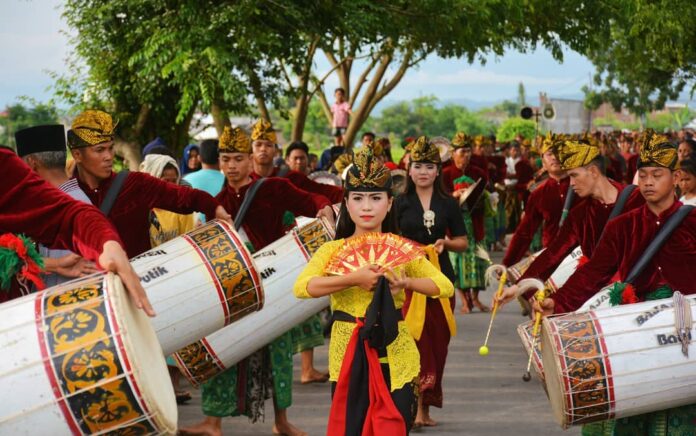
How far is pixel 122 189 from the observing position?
630cm

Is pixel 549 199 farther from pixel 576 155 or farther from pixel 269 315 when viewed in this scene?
pixel 269 315

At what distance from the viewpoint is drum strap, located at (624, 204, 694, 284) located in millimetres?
5602

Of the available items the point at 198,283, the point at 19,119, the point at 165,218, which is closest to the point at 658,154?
the point at 198,283

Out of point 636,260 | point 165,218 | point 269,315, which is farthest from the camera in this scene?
point 165,218

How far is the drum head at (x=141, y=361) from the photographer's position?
3908 mm

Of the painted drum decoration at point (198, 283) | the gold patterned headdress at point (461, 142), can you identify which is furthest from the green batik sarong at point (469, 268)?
the painted drum decoration at point (198, 283)

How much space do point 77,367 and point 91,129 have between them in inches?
97.2

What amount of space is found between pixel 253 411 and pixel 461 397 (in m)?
1.91

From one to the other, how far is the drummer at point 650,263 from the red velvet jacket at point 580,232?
0.51m

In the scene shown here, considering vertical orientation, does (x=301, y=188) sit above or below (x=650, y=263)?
below

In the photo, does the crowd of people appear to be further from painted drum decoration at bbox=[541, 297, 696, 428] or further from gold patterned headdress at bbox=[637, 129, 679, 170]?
painted drum decoration at bbox=[541, 297, 696, 428]

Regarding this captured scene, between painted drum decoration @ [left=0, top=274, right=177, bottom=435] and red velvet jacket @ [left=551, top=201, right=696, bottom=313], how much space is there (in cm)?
249

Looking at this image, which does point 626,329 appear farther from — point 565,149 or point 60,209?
point 60,209

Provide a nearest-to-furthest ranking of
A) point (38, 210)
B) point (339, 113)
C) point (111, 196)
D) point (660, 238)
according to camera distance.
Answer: point (38, 210), point (660, 238), point (111, 196), point (339, 113)
